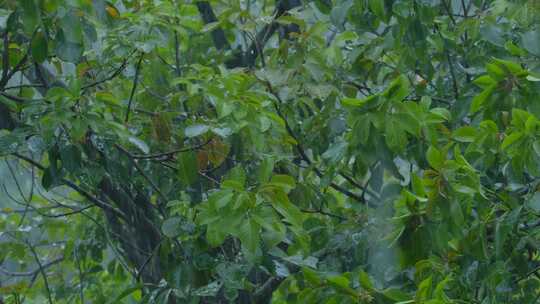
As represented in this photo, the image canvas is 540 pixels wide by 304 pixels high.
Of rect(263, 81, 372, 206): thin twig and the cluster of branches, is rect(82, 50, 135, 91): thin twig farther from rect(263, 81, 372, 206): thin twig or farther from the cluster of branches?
rect(263, 81, 372, 206): thin twig

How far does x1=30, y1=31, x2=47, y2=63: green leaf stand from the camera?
2.75 m

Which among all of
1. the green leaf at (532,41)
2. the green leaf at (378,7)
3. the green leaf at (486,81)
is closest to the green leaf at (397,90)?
the green leaf at (486,81)

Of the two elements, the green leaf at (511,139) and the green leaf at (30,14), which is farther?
the green leaf at (30,14)

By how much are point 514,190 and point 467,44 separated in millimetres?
963

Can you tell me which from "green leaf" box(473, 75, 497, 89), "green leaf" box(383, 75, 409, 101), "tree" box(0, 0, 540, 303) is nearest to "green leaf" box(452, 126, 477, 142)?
"tree" box(0, 0, 540, 303)

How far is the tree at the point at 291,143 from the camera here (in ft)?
8.14

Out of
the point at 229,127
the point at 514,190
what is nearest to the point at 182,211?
the point at 229,127

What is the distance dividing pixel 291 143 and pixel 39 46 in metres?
0.90

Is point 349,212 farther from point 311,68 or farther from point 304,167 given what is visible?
point 311,68

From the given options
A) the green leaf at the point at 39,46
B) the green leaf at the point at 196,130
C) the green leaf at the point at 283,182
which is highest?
the green leaf at the point at 39,46

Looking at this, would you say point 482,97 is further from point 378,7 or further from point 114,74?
point 114,74

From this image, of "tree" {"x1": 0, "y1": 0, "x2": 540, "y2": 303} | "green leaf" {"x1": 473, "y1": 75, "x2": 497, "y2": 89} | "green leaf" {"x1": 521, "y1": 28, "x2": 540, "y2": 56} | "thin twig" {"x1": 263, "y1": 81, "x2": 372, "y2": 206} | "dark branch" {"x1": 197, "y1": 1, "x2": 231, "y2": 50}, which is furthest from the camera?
"dark branch" {"x1": 197, "y1": 1, "x2": 231, "y2": 50}

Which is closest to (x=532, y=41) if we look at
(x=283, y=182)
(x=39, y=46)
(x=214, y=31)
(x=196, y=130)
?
(x=283, y=182)

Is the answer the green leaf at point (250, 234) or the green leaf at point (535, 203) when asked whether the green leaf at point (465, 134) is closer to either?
the green leaf at point (535, 203)
